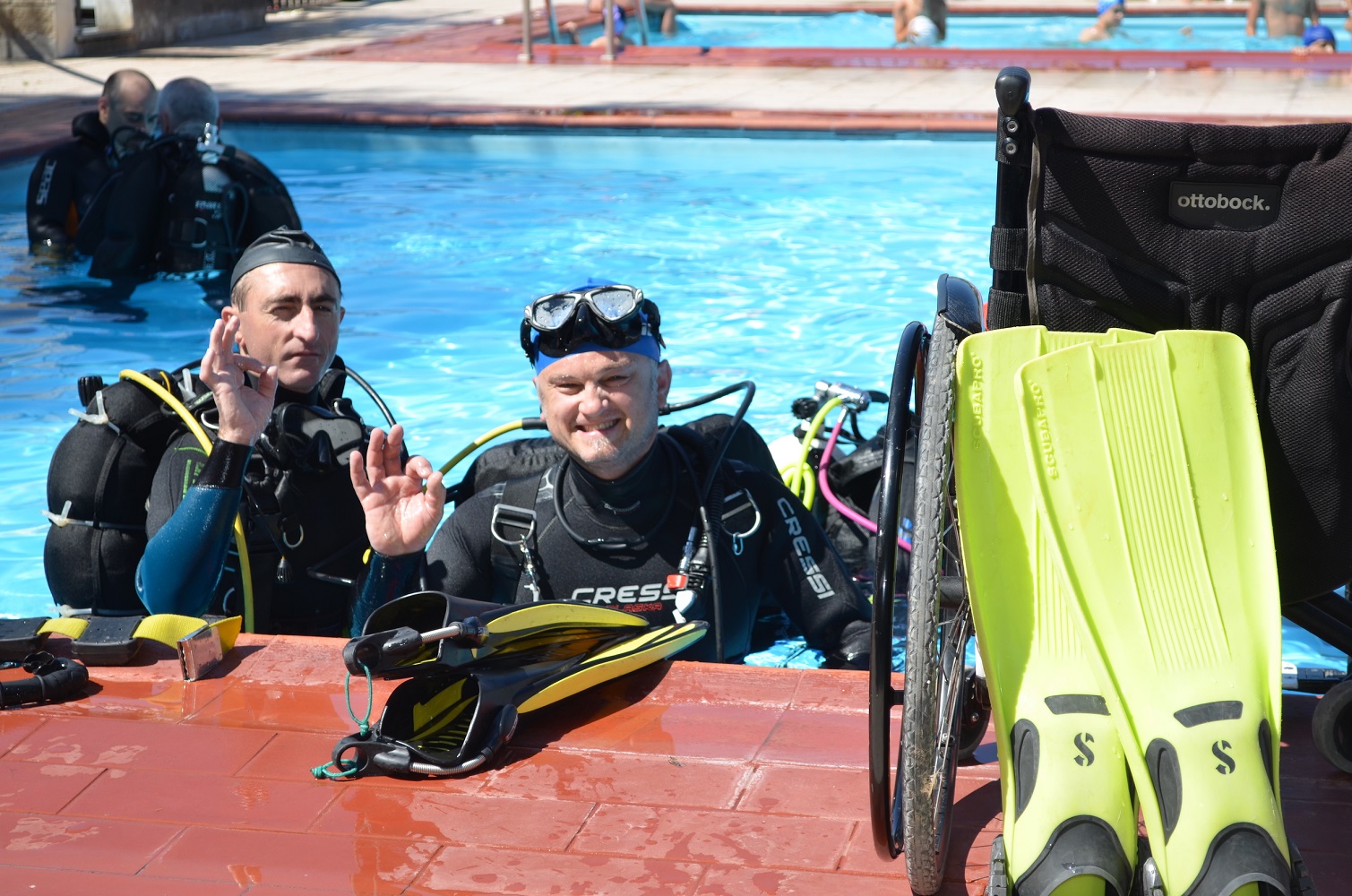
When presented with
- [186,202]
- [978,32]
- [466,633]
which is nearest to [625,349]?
[466,633]

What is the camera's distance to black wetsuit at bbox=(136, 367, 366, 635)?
302 centimetres

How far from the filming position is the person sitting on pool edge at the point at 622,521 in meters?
3.02

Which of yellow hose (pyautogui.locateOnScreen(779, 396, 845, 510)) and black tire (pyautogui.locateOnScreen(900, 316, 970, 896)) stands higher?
black tire (pyautogui.locateOnScreen(900, 316, 970, 896))

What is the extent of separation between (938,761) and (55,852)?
4.78 ft

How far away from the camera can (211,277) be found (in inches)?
311

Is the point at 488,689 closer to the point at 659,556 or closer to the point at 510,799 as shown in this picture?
the point at 510,799

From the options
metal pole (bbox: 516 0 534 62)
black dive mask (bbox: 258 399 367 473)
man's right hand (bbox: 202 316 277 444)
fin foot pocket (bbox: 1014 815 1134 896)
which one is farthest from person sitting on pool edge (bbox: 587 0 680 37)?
fin foot pocket (bbox: 1014 815 1134 896)

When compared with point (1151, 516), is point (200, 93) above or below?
above

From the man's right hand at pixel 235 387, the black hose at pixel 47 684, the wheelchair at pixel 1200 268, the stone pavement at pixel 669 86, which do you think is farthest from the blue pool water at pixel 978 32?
the wheelchair at pixel 1200 268

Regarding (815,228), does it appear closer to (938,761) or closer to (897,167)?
→ (897,167)

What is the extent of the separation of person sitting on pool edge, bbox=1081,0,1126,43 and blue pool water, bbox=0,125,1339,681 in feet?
26.9

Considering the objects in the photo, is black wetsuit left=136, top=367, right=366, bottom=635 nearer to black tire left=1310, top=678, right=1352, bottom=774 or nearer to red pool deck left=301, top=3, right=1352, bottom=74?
black tire left=1310, top=678, right=1352, bottom=774

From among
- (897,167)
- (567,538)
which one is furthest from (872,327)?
(567,538)

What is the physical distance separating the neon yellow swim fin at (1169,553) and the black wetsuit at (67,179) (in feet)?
24.3
